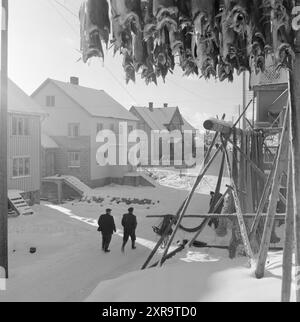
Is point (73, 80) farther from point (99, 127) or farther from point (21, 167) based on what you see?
point (21, 167)

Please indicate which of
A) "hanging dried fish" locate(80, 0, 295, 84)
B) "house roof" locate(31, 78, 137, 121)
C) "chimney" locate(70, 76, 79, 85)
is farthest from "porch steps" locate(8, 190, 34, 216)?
"chimney" locate(70, 76, 79, 85)

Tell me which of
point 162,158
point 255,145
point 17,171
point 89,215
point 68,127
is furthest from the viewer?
point 162,158

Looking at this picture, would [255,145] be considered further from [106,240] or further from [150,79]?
[150,79]


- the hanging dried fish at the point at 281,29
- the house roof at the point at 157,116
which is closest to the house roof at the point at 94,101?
the house roof at the point at 157,116

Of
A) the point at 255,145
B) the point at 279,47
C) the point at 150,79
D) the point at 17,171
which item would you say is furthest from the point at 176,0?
the point at 17,171

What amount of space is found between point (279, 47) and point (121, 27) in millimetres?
1250

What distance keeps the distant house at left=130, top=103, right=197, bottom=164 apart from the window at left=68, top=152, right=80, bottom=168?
16.1 meters

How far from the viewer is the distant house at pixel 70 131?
32.1 meters

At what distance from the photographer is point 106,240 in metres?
12.8

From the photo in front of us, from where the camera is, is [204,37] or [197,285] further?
[197,285]

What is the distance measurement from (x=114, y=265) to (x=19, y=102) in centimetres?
1553

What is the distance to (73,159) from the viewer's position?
3266cm

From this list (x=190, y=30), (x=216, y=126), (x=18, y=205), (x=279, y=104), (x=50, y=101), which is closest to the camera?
(x=190, y=30)

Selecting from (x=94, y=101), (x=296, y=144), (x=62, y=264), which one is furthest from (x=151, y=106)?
(x=296, y=144)
